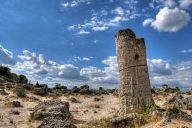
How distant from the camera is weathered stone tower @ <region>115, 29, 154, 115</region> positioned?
19.2m

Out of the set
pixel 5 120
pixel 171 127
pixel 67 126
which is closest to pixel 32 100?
pixel 5 120

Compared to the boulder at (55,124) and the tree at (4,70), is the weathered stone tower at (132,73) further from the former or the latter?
the tree at (4,70)

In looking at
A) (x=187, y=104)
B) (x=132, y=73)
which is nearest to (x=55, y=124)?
(x=132, y=73)

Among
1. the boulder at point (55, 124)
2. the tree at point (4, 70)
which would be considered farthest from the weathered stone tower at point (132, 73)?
the tree at point (4, 70)

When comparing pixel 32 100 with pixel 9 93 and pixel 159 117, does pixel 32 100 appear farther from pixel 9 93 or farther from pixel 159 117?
pixel 159 117

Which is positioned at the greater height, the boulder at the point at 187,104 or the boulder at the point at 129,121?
the boulder at the point at 187,104

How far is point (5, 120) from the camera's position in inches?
765

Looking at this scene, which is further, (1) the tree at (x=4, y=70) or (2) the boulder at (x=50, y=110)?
(1) the tree at (x=4, y=70)

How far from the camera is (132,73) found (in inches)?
758

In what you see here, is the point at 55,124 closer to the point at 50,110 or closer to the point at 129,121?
the point at 129,121

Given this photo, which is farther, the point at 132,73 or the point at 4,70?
the point at 4,70

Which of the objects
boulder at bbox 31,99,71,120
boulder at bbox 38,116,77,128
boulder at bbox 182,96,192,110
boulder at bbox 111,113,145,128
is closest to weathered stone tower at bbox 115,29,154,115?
boulder at bbox 31,99,71,120

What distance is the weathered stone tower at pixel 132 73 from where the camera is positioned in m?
19.2

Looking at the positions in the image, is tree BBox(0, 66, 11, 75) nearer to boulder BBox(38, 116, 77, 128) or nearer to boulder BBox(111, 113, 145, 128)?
boulder BBox(38, 116, 77, 128)
